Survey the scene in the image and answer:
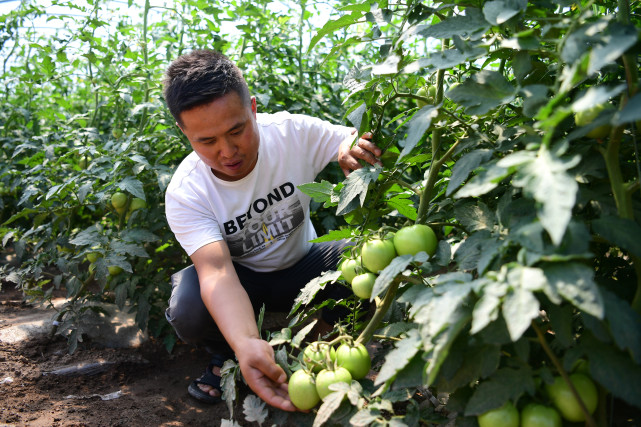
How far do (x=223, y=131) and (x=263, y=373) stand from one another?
718 millimetres

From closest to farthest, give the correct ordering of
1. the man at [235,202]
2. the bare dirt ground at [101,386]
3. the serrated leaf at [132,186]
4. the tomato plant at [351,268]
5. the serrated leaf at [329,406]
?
1. the serrated leaf at [329,406]
2. the tomato plant at [351,268]
3. the man at [235,202]
4. the bare dirt ground at [101,386]
5. the serrated leaf at [132,186]

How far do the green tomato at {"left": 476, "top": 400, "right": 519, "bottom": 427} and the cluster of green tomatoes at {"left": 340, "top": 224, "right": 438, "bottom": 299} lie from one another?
0.34 meters

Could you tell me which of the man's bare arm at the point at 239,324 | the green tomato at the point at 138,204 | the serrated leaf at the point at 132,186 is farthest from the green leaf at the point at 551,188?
the green tomato at the point at 138,204

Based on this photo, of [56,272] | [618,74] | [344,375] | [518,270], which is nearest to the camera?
[518,270]

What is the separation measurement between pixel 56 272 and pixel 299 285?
1963 millimetres

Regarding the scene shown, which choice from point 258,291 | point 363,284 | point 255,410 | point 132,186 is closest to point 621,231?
point 363,284

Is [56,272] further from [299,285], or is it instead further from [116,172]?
[299,285]

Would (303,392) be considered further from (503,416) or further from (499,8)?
(499,8)

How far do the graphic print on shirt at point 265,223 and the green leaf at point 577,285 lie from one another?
131 cm

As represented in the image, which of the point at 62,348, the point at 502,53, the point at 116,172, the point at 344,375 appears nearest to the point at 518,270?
the point at 344,375

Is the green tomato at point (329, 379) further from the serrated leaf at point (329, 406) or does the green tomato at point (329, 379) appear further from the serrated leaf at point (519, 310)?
the serrated leaf at point (519, 310)

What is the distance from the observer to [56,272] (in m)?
3.29

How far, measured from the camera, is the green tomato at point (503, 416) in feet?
2.97

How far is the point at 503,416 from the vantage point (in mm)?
908
